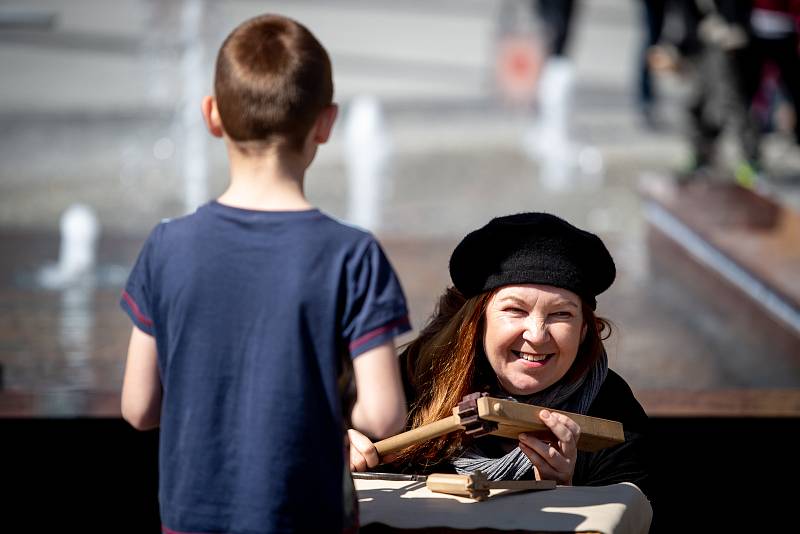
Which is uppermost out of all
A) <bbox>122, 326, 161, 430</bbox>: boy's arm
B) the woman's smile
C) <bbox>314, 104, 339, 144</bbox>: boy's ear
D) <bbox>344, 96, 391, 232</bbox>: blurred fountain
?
<bbox>314, 104, 339, 144</bbox>: boy's ear

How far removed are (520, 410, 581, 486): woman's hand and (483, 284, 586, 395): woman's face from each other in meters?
0.14

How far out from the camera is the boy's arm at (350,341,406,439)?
1.71m

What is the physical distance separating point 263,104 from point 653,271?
5.01 m

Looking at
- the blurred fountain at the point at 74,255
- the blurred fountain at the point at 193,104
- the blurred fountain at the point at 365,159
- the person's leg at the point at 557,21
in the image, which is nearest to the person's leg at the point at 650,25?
the person's leg at the point at 557,21

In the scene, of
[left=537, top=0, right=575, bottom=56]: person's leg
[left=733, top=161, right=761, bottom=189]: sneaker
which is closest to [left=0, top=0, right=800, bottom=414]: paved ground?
[left=733, top=161, right=761, bottom=189]: sneaker

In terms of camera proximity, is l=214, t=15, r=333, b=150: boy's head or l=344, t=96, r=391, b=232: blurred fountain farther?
l=344, t=96, r=391, b=232: blurred fountain

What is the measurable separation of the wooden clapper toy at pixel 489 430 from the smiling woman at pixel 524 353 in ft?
0.18

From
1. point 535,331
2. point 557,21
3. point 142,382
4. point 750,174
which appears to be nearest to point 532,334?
point 535,331

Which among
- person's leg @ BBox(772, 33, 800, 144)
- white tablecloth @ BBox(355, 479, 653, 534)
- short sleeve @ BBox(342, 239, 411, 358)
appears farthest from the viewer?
person's leg @ BBox(772, 33, 800, 144)

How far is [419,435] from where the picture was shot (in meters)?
2.06

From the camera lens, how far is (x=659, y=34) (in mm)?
8922

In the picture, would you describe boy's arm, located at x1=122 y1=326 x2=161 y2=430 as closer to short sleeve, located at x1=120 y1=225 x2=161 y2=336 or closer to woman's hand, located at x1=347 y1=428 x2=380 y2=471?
short sleeve, located at x1=120 y1=225 x2=161 y2=336

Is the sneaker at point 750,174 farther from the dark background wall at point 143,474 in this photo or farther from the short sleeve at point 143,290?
the short sleeve at point 143,290

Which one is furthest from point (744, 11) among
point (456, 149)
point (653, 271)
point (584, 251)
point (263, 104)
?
point (263, 104)
